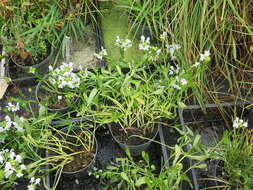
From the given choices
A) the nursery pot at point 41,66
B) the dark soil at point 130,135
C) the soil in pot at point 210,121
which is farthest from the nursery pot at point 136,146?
the nursery pot at point 41,66

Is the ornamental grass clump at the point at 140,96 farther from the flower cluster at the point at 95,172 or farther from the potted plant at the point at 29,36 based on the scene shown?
the potted plant at the point at 29,36

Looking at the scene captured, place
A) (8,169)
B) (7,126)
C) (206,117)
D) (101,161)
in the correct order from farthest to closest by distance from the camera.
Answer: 1. (206,117)
2. (101,161)
3. (7,126)
4. (8,169)

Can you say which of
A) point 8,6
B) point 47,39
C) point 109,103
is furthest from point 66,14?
point 109,103

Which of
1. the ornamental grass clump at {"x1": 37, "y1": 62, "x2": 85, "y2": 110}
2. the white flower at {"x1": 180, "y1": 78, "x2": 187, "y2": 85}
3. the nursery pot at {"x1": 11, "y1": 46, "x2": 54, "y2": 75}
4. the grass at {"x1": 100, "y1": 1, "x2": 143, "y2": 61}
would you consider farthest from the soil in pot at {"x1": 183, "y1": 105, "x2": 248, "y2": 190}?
the nursery pot at {"x1": 11, "y1": 46, "x2": 54, "y2": 75}

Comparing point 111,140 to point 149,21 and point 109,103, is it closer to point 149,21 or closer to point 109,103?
point 109,103

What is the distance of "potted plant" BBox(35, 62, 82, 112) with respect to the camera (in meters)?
1.45

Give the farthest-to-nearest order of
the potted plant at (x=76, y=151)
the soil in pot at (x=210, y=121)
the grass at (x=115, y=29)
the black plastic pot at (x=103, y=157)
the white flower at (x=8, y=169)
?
the grass at (x=115, y=29) < the soil in pot at (x=210, y=121) < the black plastic pot at (x=103, y=157) < the potted plant at (x=76, y=151) < the white flower at (x=8, y=169)

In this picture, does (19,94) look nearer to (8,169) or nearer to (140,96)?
(8,169)

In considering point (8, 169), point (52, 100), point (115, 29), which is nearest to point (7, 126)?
point (8, 169)

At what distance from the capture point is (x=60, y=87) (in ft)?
4.98

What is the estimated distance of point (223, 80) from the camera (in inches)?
73.7

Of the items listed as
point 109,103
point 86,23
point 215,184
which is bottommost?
point 215,184

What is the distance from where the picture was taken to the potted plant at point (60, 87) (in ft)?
4.77

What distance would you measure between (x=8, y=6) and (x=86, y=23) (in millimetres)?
549
